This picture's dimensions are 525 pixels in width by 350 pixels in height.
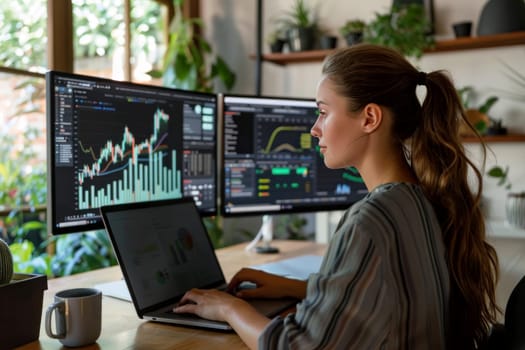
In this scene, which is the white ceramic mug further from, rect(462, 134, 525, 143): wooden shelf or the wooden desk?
rect(462, 134, 525, 143): wooden shelf

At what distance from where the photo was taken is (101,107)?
4.34 feet

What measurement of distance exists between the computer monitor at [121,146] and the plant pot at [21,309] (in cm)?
23

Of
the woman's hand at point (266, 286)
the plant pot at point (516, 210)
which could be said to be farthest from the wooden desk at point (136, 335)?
the plant pot at point (516, 210)

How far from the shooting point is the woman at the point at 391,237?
2.68 ft

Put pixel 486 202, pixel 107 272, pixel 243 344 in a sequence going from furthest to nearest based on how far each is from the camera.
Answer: pixel 486 202 < pixel 107 272 < pixel 243 344

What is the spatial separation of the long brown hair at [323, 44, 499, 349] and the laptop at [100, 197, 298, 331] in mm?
381

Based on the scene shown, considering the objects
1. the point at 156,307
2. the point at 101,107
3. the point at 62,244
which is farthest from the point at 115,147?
the point at 62,244

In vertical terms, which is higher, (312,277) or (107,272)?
(312,277)

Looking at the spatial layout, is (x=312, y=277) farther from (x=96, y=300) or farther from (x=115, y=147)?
(x=115, y=147)

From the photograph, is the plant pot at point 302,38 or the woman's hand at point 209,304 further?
the plant pot at point 302,38

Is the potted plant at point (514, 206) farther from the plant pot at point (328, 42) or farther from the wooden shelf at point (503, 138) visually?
the plant pot at point (328, 42)

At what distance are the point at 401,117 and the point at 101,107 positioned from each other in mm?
698

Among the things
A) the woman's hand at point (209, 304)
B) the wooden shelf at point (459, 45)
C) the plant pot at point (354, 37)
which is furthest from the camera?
the plant pot at point (354, 37)

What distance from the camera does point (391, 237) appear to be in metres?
0.85
